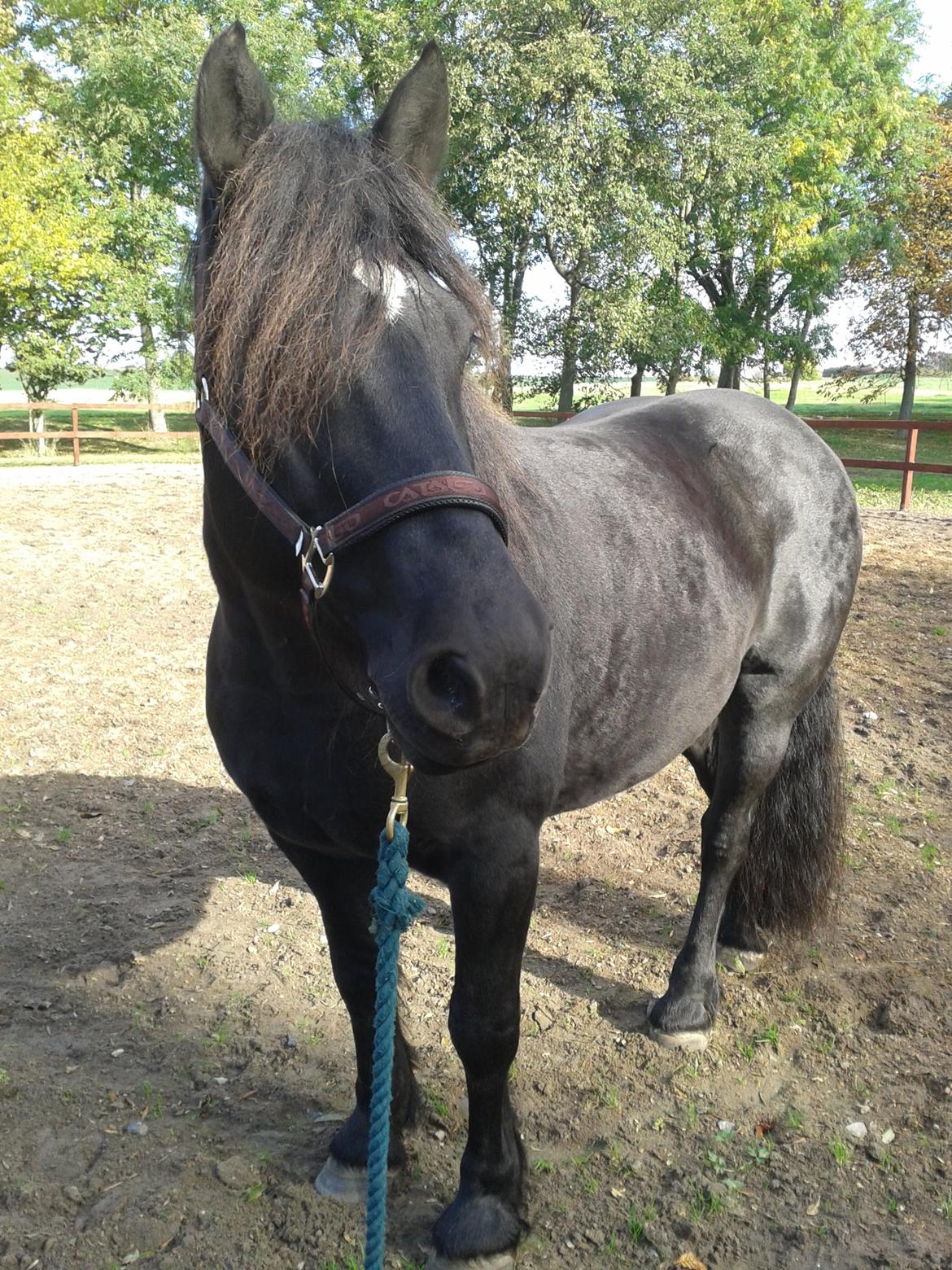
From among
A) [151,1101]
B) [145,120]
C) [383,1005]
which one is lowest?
[151,1101]

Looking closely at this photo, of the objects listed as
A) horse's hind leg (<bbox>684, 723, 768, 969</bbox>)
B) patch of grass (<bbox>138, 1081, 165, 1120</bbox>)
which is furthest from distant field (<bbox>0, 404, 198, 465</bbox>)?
patch of grass (<bbox>138, 1081, 165, 1120</bbox>)

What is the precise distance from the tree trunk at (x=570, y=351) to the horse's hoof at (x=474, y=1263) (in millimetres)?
20929

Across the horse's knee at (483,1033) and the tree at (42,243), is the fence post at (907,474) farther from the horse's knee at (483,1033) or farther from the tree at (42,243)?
the tree at (42,243)

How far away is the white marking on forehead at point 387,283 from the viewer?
5.05ft

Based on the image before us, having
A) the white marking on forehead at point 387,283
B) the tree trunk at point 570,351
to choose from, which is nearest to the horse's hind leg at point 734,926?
the white marking on forehead at point 387,283

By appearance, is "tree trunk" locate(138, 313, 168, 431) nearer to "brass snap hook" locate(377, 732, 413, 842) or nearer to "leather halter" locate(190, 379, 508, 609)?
"leather halter" locate(190, 379, 508, 609)

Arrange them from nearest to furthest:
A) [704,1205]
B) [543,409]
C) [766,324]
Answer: [704,1205] < [543,409] < [766,324]

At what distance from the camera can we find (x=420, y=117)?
1.83 meters

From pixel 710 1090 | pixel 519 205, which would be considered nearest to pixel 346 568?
pixel 710 1090

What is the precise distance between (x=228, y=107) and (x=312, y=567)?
2.79 feet

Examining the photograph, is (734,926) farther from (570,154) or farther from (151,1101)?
(570,154)

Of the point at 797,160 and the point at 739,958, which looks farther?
the point at 797,160

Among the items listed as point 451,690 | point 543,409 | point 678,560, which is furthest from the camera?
point 543,409

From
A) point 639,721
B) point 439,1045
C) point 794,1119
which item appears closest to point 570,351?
point 639,721
